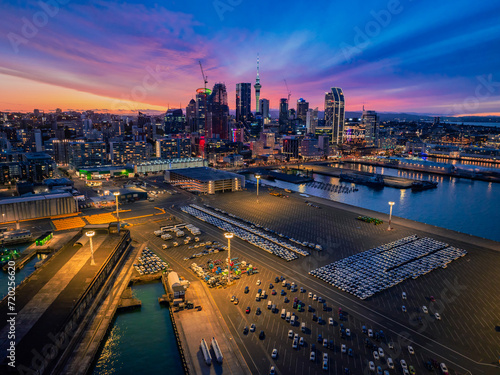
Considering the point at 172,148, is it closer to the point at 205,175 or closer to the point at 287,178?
the point at 287,178

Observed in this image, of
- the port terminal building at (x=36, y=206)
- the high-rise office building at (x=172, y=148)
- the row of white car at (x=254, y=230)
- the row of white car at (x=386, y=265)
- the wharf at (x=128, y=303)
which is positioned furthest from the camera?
the high-rise office building at (x=172, y=148)

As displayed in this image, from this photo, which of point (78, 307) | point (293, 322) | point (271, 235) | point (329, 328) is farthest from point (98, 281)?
point (271, 235)

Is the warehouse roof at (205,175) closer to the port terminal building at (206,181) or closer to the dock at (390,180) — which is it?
the port terminal building at (206,181)

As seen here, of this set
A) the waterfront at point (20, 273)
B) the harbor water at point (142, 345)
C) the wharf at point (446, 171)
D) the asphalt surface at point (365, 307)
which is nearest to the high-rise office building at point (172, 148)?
the asphalt surface at point (365, 307)

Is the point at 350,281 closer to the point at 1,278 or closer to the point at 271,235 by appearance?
the point at 271,235

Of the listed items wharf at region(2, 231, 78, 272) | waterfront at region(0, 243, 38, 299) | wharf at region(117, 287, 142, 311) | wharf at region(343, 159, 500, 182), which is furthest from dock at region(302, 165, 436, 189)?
waterfront at region(0, 243, 38, 299)

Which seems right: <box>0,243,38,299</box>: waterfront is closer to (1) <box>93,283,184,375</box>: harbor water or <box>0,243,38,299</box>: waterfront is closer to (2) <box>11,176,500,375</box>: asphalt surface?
(2) <box>11,176,500,375</box>: asphalt surface
